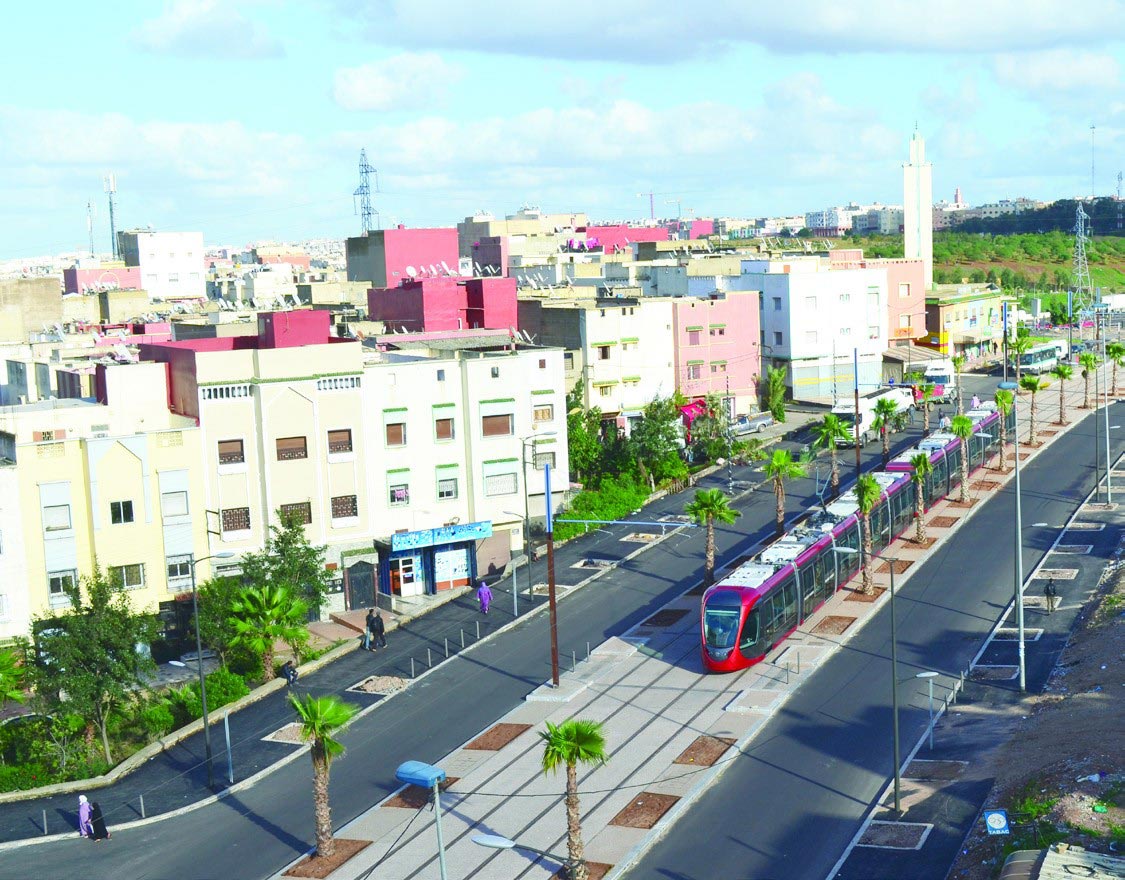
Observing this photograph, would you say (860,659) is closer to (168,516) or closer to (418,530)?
(418,530)

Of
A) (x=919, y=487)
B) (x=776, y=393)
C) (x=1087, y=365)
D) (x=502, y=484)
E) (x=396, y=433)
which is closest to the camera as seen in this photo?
(x=396, y=433)

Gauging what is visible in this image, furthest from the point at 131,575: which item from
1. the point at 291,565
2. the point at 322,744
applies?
the point at 322,744

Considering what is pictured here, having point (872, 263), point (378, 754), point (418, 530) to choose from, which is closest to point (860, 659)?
point (378, 754)

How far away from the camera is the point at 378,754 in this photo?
4416 centimetres

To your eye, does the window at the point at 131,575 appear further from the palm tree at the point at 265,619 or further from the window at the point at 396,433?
the window at the point at 396,433

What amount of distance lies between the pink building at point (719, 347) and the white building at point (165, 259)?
77.3m

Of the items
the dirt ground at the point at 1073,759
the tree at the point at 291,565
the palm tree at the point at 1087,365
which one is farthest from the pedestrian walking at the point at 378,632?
the palm tree at the point at 1087,365

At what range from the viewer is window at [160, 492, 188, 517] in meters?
55.8

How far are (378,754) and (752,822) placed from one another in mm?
12830

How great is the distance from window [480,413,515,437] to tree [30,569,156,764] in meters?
20.7

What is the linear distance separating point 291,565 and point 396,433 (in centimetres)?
974

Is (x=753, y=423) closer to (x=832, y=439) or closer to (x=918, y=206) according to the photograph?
(x=832, y=439)

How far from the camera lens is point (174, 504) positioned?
56.0m

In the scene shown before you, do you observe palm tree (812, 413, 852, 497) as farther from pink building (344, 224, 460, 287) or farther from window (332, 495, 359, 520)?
pink building (344, 224, 460, 287)
